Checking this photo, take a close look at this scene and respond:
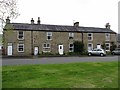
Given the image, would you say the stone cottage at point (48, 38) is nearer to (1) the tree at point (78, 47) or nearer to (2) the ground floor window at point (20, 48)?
(2) the ground floor window at point (20, 48)

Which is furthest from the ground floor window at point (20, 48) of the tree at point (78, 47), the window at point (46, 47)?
the tree at point (78, 47)

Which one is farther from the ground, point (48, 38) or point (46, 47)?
point (48, 38)

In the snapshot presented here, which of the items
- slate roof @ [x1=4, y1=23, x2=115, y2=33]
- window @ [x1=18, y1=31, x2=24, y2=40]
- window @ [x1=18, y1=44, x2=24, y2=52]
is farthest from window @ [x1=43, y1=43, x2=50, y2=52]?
window @ [x1=18, y1=31, x2=24, y2=40]

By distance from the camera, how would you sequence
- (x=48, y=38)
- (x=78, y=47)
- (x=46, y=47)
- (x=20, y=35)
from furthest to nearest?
(x=78, y=47), (x=48, y=38), (x=46, y=47), (x=20, y=35)

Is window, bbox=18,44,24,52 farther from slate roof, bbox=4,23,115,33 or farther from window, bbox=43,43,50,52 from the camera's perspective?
window, bbox=43,43,50,52

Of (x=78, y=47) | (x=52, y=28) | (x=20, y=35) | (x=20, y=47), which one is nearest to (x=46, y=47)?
(x=52, y=28)

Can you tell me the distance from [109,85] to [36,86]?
3766mm

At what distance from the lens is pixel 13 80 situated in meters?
12.5

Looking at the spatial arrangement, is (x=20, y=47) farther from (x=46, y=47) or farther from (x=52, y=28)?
(x=52, y=28)

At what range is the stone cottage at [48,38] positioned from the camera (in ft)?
147

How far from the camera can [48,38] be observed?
4762cm

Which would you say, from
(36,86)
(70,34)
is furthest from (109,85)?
(70,34)

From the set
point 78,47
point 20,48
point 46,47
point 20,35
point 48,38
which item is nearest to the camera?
point 20,48

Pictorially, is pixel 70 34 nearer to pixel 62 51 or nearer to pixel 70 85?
pixel 62 51
